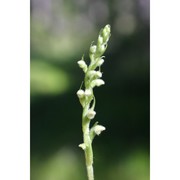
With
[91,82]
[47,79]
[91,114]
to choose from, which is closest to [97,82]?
[91,82]

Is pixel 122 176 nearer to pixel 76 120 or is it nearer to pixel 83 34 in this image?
pixel 76 120

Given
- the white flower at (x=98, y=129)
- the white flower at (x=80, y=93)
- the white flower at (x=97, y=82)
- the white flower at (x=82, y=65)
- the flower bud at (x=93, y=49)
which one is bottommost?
the white flower at (x=98, y=129)

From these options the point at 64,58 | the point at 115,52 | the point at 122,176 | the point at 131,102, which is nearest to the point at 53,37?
the point at 64,58

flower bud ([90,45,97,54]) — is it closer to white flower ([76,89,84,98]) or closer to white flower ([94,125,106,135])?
white flower ([76,89,84,98])

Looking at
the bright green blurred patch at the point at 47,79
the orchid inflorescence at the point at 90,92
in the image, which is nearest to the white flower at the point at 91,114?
the orchid inflorescence at the point at 90,92

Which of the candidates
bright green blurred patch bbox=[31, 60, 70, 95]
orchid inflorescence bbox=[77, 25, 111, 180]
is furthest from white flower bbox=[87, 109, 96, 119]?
bright green blurred patch bbox=[31, 60, 70, 95]

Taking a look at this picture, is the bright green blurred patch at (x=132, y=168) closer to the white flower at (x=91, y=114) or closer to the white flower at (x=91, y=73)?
the white flower at (x=91, y=114)
